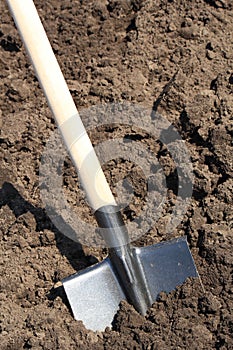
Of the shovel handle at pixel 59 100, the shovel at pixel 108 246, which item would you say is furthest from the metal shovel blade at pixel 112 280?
the shovel handle at pixel 59 100

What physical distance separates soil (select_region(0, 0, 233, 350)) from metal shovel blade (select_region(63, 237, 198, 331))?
0.05 m

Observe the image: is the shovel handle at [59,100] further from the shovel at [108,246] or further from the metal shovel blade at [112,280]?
the metal shovel blade at [112,280]

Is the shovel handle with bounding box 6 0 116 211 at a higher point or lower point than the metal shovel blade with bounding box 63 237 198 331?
higher

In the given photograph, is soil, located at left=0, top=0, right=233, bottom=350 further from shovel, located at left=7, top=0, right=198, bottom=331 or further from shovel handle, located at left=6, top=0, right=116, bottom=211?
shovel handle, located at left=6, top=0, right=116, bottom=211

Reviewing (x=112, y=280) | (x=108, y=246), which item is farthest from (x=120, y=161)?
(x=112, y=280)

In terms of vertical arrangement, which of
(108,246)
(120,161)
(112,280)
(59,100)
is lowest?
(112,280)

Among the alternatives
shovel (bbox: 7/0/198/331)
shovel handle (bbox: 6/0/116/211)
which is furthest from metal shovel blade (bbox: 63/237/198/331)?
shovel handle (bbox: 6/0/116/211)

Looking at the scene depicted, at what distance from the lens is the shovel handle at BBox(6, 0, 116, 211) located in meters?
2.53

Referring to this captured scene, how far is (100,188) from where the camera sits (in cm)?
256

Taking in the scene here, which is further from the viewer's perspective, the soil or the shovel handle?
the shovel handle

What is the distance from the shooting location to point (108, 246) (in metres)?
2.58

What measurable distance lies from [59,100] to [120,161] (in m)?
0.41

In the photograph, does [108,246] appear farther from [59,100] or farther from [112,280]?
[59,100]

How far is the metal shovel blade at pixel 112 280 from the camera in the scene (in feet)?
8.21
